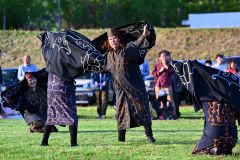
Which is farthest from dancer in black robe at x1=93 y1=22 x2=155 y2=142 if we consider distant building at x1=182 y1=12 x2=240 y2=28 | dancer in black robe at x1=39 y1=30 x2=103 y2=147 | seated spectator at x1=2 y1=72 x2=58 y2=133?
distant building at x1=182 y1=12 x2=240 y2=28

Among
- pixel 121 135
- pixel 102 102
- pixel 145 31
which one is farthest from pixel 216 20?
pixel 121 135

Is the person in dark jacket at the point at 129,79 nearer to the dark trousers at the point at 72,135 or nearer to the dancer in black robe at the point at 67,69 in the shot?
the dancer in black robe at the point at 67,69

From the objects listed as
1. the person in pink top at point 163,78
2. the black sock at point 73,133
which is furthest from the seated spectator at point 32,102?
the person in pink top at point 163,78

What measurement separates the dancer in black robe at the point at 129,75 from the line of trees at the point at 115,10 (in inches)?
1966

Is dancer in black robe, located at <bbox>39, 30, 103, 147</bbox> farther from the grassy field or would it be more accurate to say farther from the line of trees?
the line of trees

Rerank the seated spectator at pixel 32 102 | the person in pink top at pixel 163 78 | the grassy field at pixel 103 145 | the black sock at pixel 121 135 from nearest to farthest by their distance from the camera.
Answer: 1. the grassy field at pixel 103 145
2. the black sock at pixel 121 135
3. the seated spectator at pixel 32 102
4. the person in pink top at pixel 163 78

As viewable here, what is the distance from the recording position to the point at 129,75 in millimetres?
13461

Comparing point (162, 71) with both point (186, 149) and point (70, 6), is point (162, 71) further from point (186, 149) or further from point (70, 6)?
point (70, 6)

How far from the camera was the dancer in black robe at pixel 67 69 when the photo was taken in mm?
12570

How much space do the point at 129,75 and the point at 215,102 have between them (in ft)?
7.50

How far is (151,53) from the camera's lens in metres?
44.6

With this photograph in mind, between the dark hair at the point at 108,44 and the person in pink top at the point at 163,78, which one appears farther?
the person in pink top at the point at 163,78

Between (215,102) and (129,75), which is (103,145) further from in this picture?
(215,102)

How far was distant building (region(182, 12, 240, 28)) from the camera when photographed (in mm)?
53125
